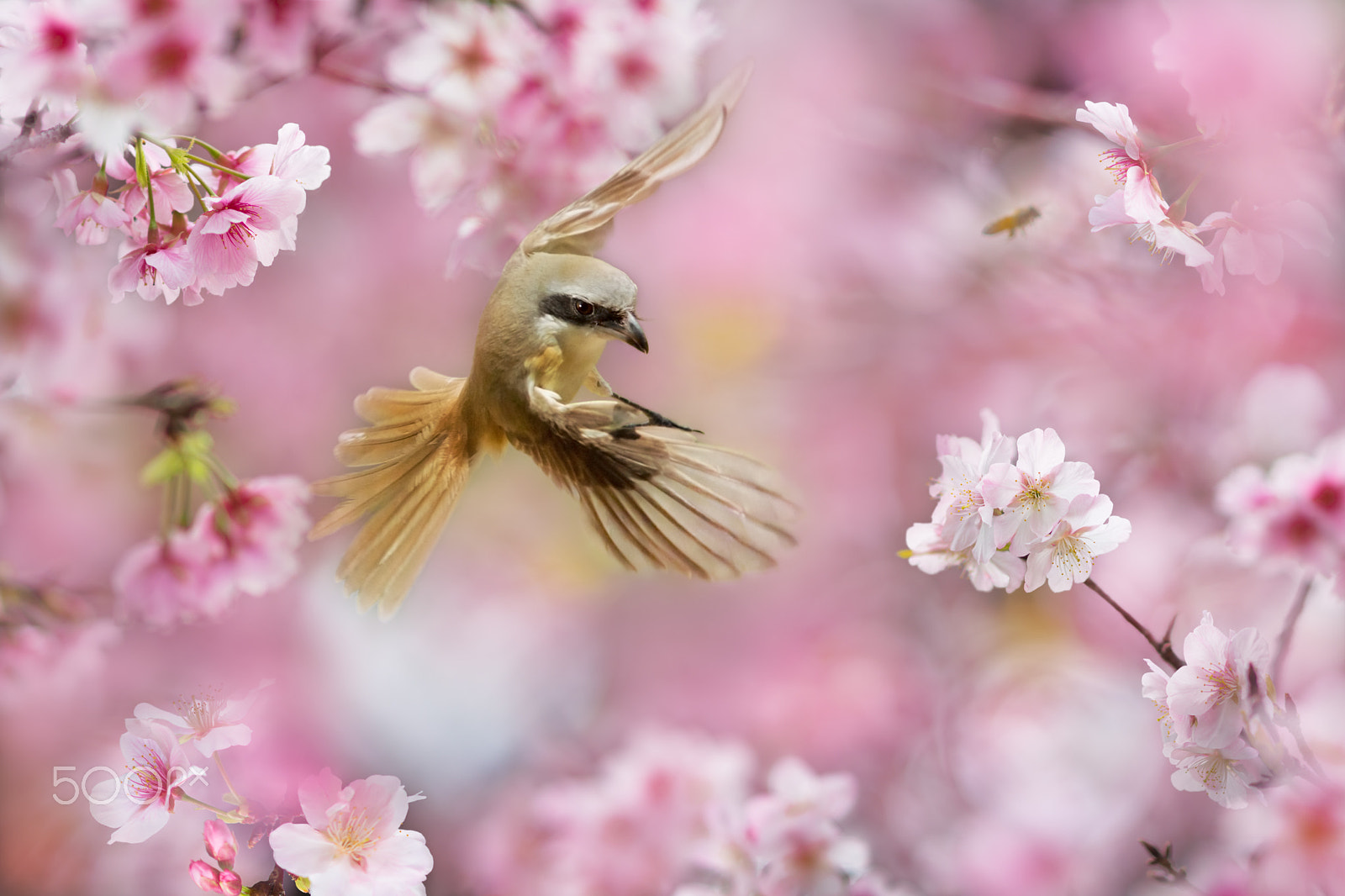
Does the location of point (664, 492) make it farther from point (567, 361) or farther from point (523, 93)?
point (523, 93)

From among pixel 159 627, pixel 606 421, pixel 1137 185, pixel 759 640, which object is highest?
pixel 1137 185

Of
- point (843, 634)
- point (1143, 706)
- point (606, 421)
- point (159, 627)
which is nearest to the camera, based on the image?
point (606, 421)

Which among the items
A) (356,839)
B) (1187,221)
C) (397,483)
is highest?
(1187,221)

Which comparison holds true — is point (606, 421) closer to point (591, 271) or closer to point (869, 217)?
point (591, 271)

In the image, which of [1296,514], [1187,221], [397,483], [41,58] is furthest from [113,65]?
[1296,514]

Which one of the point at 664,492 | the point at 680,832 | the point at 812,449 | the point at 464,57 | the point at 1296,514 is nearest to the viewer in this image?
the point at 664,492

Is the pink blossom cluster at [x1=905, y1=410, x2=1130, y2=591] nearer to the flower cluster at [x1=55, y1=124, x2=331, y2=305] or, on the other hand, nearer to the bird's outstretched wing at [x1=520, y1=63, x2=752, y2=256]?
the bird's outstretched wing at [x1=520, y1=63, x2=752, y2=256]

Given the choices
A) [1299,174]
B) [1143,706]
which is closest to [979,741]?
[1143,706]
